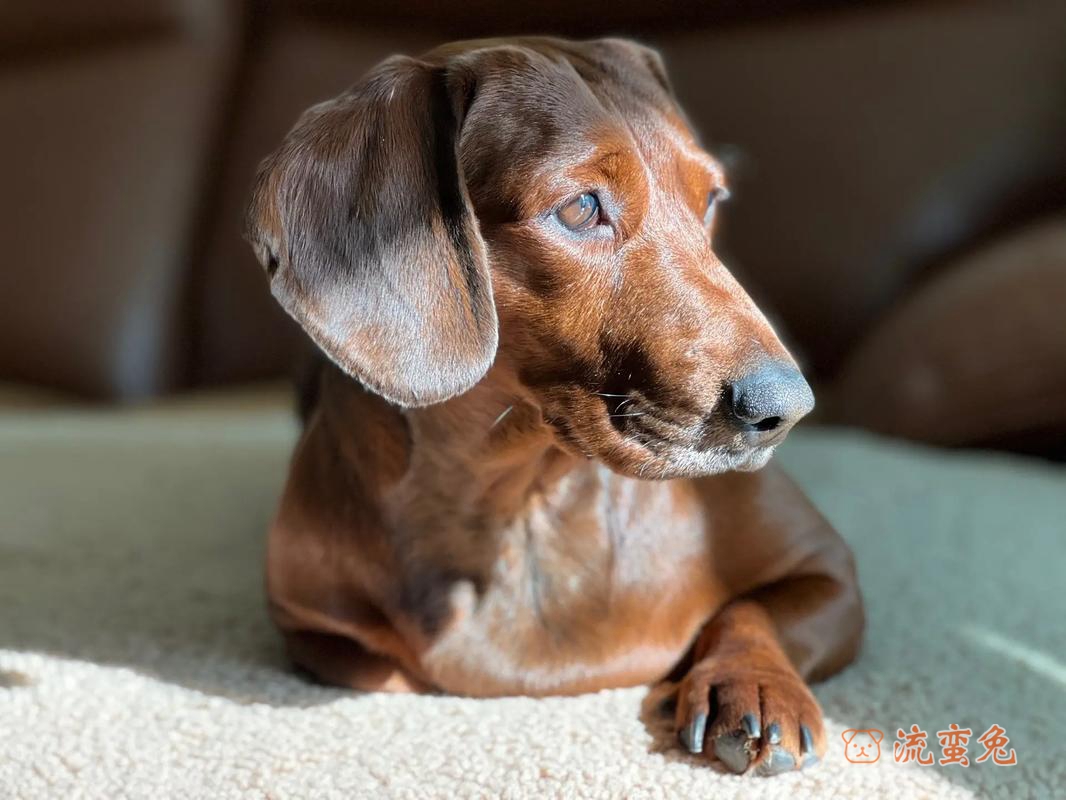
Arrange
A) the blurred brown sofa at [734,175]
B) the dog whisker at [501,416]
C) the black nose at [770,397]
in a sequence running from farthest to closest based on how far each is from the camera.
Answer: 1. the blurred brown sofa at [734,175]
2. the dog whisker at [501,416]
3. the black nose at [770,397]

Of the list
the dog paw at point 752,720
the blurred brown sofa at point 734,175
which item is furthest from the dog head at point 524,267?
the blurred brown sofa at point 734,175

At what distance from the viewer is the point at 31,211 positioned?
255 cm

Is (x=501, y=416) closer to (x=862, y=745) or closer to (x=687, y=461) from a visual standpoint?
(x=687, y=461)

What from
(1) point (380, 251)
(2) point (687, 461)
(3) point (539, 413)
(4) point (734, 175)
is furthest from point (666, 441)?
(4) point (734, 175)

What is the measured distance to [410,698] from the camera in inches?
42.0

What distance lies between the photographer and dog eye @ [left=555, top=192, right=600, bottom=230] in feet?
3.13

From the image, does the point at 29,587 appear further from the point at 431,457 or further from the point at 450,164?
the point at 450,164

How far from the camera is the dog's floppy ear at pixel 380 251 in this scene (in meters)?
0.93

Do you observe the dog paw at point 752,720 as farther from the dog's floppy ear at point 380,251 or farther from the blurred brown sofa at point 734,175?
the blurred brown sofa at point 734,175

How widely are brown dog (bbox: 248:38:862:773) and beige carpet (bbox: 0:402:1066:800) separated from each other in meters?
0.06

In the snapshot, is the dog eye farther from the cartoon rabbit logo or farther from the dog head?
the cartoon rabbit logo

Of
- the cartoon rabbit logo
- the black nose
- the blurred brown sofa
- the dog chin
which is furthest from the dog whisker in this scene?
the blurred brown sofa

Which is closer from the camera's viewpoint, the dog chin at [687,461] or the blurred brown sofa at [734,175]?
the dog chin at [687,461]

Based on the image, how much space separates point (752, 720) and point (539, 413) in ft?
0.99
